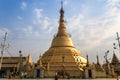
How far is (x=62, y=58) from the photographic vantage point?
64438 mm

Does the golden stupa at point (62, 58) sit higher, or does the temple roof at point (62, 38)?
the temple roof at point (62, 38)

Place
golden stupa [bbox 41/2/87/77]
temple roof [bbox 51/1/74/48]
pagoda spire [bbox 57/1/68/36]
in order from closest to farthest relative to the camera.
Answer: golden stupa [bbox 41/2/87/77]
temple roof [bbox 51/1/74/48]
pagoda spire [bbox 57/1/68/36]

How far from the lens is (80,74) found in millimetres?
58812

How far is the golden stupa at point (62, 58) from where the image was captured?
5967 centimetres

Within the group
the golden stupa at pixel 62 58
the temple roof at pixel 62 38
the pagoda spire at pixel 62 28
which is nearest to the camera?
the golden stupa at pixel 62 58

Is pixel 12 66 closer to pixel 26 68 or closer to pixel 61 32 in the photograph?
pixel 26 68

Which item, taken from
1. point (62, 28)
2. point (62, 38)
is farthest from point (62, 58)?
point (62, 28)

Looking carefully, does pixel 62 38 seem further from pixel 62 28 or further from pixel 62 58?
pixel 62 58

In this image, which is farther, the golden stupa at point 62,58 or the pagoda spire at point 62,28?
the pagoda spire at point 62,28

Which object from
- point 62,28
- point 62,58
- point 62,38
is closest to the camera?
point 62,58

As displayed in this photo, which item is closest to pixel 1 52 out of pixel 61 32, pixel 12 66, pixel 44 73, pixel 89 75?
pixel 44 73

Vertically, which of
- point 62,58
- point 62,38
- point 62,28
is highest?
point 62,28

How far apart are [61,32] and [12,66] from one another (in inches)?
1243

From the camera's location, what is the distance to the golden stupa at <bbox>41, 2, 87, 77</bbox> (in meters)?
59.7
